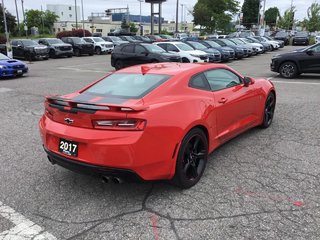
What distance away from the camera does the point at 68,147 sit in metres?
3.60

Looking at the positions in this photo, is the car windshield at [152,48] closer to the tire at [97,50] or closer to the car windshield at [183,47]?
the car windshield at [183,47]

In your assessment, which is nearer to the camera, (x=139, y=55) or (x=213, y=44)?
(x=139, y=55)

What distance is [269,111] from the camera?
642 centimetres

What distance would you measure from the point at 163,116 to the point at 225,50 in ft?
63.3

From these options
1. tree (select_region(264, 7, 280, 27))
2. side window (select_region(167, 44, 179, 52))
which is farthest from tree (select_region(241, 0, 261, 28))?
side window (select_region(167, 44, 179, 52))

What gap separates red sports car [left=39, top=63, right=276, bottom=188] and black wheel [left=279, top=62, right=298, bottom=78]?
10013mm

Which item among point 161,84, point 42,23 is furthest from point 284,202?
point 42,23

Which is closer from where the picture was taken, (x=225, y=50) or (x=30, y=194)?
(x=30, y=194)

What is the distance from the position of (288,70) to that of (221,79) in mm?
10016

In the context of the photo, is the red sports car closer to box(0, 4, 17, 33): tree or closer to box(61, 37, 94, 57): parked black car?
box(61, 37, 94, 57): parked black car

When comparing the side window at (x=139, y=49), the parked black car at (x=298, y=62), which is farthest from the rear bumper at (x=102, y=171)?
the side window at (x=139, y=49)

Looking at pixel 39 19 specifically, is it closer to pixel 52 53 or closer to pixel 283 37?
pixel 283 37

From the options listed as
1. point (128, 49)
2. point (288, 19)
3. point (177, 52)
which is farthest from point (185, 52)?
point (288, 19)

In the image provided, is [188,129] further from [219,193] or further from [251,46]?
[251,46]
